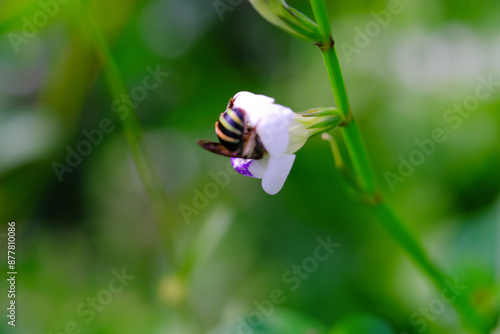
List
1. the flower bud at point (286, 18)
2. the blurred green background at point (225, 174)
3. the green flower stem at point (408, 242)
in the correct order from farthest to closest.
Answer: the blurred green background at point (225, 174) < the green flower stem at point (408, 242) < the flower bud at point (286, 18)

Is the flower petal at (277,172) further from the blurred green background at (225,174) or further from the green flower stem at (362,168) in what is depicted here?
the blurred green background at (225,174)

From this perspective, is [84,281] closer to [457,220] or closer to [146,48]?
[146,48]

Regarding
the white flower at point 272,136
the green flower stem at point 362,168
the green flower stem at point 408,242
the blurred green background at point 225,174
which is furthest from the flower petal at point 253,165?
the blurred green background at point 225,174

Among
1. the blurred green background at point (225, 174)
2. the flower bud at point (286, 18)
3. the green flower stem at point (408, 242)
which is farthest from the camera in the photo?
the blurred green background at point (225, 174)

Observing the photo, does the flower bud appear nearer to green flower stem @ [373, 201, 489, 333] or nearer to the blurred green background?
green flower stem @ [373, 201, 489, 333]

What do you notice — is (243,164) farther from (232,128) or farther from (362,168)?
(362,168)

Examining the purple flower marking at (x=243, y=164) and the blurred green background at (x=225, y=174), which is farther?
the blurred green background at (x=225, y=174)

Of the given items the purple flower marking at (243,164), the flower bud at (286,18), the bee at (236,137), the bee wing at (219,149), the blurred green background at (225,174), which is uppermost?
the flower bud at (286,18)
